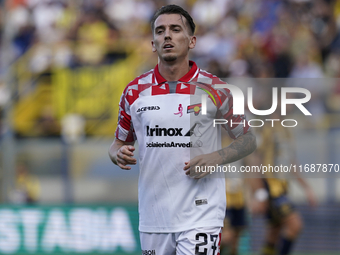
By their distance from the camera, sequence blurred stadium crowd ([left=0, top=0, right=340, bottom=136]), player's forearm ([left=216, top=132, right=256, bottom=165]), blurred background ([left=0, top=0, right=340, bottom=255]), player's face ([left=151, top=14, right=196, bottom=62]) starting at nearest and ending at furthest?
1. player's forearm ([left=216, top=132, right=256, bottom=165])
2. player's face ([left=151, top=14, right=196, bottom=62])
3. blurred background ([left=0, top=0, right=340, bottom=255])
4. blurred stadium crowd ([left=0, top=0, right=340, bottom=136])

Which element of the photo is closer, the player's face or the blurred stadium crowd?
the player's face

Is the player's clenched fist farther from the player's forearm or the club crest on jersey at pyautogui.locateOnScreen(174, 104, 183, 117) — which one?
the player's forearm

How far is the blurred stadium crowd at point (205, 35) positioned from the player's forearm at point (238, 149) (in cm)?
548

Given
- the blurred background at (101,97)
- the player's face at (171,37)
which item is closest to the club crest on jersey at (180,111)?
the player's face at (171,37)

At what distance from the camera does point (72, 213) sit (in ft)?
28.0

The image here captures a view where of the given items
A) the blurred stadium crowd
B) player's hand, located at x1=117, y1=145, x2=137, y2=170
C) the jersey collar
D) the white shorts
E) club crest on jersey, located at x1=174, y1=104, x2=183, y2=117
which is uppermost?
the blurred stadium crowd

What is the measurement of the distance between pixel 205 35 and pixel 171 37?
8.30 meters

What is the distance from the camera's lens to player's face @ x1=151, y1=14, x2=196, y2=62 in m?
3.67

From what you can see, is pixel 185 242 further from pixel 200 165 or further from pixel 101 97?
pixel 101 97

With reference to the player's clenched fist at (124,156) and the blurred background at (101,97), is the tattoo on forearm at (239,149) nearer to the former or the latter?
the player's clenched fist at (124,156)

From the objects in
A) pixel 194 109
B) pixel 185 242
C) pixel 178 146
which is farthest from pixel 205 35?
pixel 185 242

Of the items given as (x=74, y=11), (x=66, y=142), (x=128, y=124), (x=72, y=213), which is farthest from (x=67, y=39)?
(x=128, y=124)

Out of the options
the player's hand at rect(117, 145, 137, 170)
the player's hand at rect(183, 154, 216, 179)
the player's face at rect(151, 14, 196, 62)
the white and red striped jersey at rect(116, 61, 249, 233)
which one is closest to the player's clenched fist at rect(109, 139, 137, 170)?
the player's hand at rect(117, 145, 137, 170)

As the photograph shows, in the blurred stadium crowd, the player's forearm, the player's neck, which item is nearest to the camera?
the player's forearm
